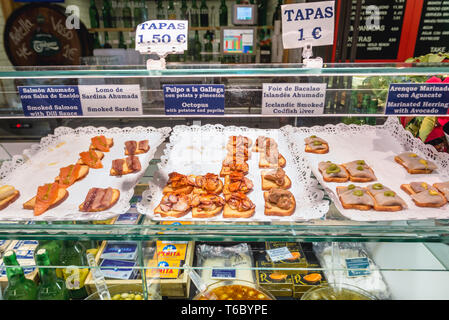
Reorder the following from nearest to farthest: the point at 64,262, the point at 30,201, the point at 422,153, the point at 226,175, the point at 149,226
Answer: the point at 149,226 → the point at 30,201 → the point at 64,262 → the point at 226,175 → the point at 422,153

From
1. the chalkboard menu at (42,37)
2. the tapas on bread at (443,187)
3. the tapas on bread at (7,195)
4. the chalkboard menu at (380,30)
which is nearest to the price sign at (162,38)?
the tapas on bread at (7,195)

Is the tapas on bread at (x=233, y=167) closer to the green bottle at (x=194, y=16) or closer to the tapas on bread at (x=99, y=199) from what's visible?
the tapas on bread at (x=99, y=199)

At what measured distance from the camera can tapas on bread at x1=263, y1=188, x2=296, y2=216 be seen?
1.39 metres

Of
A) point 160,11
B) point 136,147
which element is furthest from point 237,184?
point 160,11

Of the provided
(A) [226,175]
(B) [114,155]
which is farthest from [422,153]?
(B) [114,155]

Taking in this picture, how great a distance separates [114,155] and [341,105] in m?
1.35

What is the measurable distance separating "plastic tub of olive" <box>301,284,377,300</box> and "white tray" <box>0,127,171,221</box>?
0.93 m

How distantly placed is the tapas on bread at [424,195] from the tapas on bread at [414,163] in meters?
0.17

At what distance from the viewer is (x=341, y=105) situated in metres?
1.55

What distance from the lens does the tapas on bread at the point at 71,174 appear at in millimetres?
1646

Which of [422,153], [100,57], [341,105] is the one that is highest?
[100,57]

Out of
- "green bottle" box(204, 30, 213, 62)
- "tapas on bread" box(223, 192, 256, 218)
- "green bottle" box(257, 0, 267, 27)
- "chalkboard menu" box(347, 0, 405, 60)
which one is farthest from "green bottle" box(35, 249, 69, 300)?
"chalkboard menu" box(347, 0, 405, 60)

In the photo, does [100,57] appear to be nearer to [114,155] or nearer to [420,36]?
[114,155]

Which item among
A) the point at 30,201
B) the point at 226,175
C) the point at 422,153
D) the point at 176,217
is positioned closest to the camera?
the point at 176,217
